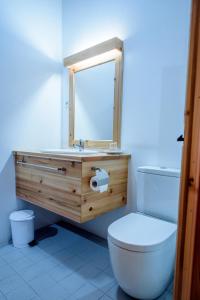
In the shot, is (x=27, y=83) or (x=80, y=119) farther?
(x=80, y=119)

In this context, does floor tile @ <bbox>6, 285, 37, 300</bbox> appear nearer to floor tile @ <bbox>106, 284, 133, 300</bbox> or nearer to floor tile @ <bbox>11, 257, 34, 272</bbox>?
floor tile @ <bbox>11, 257, 34, 272</bbox>

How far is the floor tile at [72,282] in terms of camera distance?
1.35 m

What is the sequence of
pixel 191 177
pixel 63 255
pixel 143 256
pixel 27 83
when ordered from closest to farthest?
1. pixel 191 177
2. pixel 143 256
3. pixel 63 255
4. pixel 27 83

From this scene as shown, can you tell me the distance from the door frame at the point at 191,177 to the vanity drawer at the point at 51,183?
75cm

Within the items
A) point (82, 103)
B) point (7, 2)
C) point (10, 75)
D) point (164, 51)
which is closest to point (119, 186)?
point (82, 103)

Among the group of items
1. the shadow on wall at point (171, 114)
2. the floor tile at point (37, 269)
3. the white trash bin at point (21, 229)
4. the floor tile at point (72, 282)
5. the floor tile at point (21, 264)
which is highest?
the shadow on wall at point (171, 114)

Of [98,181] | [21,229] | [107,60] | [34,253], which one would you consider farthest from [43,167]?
[107,60]

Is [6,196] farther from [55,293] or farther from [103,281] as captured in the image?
[103,281]

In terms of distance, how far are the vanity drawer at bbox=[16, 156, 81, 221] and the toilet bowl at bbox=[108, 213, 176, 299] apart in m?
0.37

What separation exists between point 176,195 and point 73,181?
72 cm

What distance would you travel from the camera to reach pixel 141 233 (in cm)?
119

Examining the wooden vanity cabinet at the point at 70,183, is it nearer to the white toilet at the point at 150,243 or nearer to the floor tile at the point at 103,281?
the white toilet at the point at 150,243

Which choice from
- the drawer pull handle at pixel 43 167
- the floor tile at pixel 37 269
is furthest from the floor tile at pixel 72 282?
the drawer pull handle at pixel 43 167

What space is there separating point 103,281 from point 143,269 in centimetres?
48
